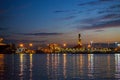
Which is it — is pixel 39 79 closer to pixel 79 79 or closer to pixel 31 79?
pixel 31 79

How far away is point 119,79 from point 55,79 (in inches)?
300

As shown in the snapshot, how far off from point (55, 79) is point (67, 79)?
1.43 metres

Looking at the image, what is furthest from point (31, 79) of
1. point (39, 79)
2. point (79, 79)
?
point (79, 79)

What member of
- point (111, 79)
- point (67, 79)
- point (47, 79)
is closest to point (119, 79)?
point (111, 79)

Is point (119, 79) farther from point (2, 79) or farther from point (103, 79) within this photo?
point (2, 79)

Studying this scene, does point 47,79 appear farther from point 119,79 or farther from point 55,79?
point 119,79

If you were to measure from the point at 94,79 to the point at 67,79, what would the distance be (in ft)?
10.7

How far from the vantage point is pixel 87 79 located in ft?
129

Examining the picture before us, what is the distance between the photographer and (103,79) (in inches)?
1537

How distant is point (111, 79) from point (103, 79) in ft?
3.13

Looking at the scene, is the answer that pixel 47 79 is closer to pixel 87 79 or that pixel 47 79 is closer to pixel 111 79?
pixel 87 79

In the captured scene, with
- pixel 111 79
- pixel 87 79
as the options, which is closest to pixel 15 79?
pixel 87 79

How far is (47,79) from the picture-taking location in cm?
3866

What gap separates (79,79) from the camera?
3897 centimetres
